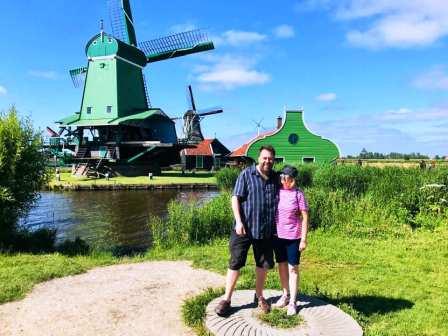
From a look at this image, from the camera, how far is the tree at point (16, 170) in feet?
31.6

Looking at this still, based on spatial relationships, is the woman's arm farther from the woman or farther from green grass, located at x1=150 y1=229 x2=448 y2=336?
green grass, located at x1=150 y1=229 x2=448 y2=336

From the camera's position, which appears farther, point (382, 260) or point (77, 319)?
point (382, 260)

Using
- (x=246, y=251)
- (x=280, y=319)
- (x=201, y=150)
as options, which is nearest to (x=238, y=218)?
(x=246, y=251)

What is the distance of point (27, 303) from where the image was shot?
565cm

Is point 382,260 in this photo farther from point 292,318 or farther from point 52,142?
point 52,142

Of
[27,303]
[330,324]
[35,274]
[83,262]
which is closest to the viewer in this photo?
[330,324]

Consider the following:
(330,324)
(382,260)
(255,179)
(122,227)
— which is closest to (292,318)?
(330,324)

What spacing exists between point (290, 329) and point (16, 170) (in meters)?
7.67

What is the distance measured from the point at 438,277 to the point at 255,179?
399 centimetres

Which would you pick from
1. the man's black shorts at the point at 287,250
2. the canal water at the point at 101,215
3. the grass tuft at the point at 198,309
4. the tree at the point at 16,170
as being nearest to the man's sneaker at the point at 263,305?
the man's black shorts at the point at 287,250

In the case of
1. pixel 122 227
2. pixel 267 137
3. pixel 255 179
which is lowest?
pixel 122 227

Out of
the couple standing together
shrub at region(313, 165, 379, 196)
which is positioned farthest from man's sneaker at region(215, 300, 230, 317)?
shrub at region(313, 165, 379, 196)

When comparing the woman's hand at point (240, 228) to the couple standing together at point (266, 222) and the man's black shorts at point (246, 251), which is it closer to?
the couple standing together at point (266, 222)

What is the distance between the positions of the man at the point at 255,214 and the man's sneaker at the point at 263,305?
0.6 inches
